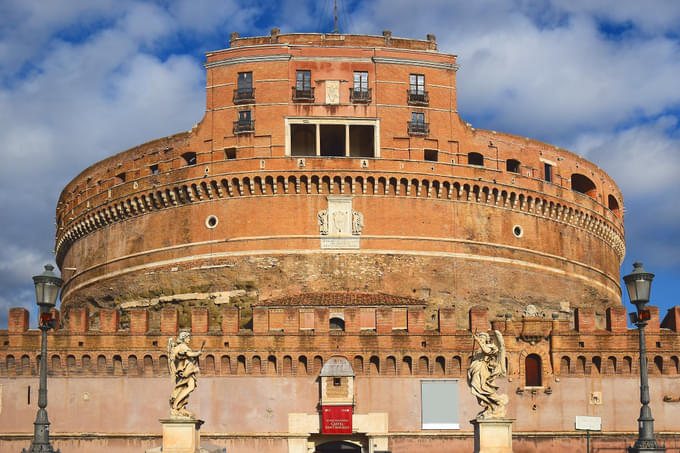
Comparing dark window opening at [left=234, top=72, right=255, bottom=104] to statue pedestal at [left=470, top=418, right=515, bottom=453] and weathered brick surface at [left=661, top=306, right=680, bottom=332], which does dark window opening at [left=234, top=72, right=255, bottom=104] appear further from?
statue pedestal at [left=470, top=418, right=515, bottom=453]

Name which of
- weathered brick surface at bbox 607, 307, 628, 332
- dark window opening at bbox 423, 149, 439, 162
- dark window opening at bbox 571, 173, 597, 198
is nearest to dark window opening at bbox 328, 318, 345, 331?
dark window opening at bbox 423, 149, 439, 162

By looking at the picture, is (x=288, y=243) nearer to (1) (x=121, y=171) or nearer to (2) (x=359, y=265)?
(2) (x=359, y=265)

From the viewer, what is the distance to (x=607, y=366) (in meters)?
38.9

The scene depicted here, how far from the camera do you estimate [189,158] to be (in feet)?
161

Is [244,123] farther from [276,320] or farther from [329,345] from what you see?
[329,345]

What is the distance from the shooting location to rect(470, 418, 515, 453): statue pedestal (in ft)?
78.5

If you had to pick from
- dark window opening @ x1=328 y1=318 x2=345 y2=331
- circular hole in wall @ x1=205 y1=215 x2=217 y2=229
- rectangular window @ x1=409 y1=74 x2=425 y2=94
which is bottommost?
dark window opening @ x1=328 y1=318 x2=345 y2=331

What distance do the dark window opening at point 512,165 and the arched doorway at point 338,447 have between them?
684 inches

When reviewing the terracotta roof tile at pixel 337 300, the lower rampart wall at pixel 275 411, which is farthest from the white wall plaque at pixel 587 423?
the terracotta roof tile at pixel 337 300

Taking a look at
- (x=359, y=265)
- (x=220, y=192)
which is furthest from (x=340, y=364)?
(x=220, y=192)

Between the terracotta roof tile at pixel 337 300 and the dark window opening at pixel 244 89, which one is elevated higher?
the dark window opening at pixel 244 89

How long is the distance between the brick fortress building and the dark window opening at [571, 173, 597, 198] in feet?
0.37

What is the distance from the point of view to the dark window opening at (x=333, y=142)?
1941 inches

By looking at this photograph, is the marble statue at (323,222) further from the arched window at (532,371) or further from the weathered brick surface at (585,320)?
the weathered brick surface at (585,320)
